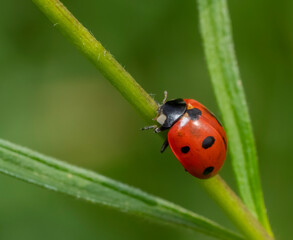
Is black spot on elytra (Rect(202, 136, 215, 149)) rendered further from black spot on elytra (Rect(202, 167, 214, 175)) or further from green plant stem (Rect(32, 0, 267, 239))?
green plant stem (Rect(32, 0, 267, 239))

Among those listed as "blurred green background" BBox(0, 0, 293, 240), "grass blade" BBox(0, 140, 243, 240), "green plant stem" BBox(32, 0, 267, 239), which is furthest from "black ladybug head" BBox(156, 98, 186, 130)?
"blurred green background" BBox(0, 0, 293, 240)

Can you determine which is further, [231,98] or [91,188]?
[231,98]

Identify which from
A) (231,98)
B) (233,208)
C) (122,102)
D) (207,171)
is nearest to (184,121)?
(231,98)

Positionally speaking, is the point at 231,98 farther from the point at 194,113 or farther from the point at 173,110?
the point at 173,110

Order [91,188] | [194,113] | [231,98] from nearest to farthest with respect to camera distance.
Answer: [91,188] → [231,98] → [194,113]

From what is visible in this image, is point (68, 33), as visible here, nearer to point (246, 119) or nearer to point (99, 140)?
point (246, 119)

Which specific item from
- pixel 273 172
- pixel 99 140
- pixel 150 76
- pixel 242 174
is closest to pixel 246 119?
pixel 242 174
